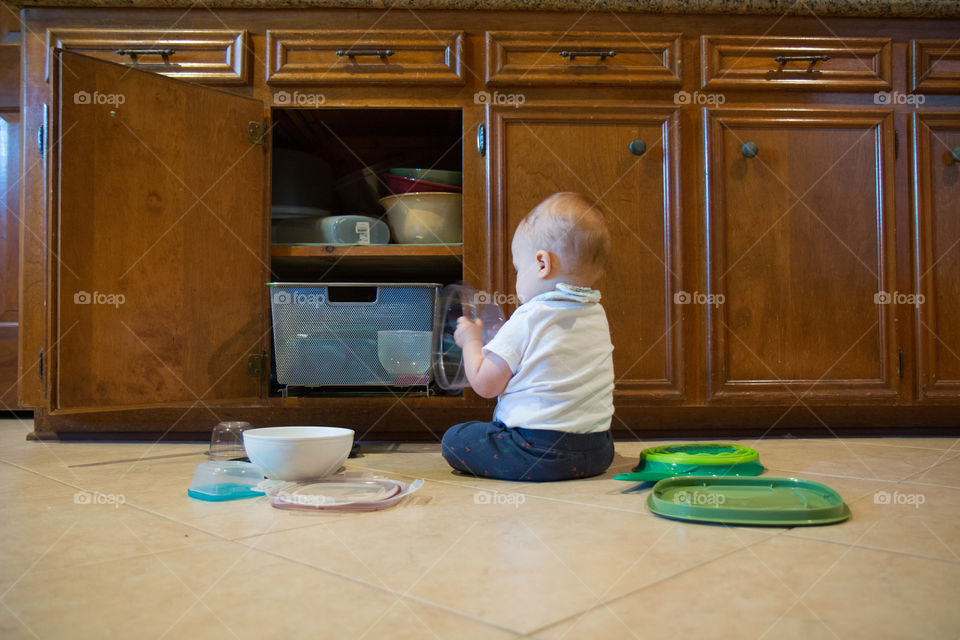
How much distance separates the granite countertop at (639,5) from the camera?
5.06 ft

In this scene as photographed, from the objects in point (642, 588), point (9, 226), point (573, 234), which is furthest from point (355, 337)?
point (9, 226)

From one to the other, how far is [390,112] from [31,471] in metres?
1.07

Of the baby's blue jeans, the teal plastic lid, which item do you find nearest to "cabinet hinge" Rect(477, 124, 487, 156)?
the baby's blue jeans

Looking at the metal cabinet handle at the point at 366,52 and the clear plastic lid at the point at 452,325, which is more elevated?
the metal cabinet handle at the point at 366,52

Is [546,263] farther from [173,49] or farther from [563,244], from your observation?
[173,49]

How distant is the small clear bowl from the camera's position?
1297 millimetres

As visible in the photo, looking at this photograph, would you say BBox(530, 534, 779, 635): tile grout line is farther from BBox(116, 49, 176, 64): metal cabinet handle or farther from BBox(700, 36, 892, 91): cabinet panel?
BBox(116, 49, 176, 64): metal cabinet handle

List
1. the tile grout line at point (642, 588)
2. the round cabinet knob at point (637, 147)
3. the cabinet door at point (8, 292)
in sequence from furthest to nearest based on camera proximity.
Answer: the cabinet door at point (8, 292) → the round cabinet knob at point (637, 147) → the tile grout line at point (642, 588)

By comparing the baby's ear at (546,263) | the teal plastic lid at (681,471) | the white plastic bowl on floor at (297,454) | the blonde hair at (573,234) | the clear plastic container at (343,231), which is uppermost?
the clear plastic container at (343,231)

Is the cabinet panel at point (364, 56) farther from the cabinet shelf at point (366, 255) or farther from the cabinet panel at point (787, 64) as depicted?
the cabinet panel at point (787, 64)

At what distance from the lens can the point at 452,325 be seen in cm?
147

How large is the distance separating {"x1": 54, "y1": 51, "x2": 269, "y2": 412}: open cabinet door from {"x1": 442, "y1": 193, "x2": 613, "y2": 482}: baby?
604 mm

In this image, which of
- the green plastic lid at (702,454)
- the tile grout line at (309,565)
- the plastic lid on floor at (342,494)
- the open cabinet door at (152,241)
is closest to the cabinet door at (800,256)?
the green plastic lid at (702,454)

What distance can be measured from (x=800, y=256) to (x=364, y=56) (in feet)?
3.35
